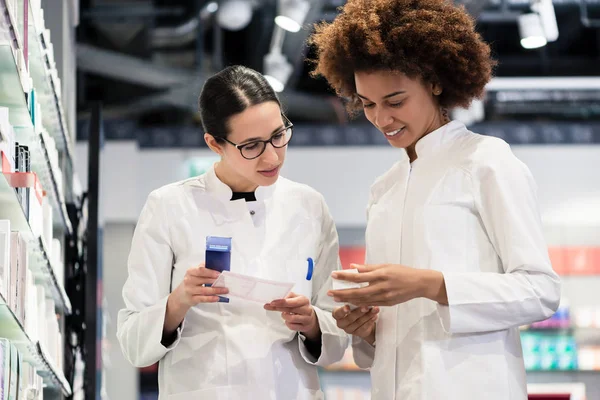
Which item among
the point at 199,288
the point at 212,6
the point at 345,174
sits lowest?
the point at 345,174

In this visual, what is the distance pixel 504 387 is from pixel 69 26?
3689mm

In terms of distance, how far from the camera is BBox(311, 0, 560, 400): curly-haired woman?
2338mm

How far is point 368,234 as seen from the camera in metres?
2.72

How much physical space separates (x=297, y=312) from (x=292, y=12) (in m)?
5.01

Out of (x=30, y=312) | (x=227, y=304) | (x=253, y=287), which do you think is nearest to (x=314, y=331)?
(x=227, y=304)

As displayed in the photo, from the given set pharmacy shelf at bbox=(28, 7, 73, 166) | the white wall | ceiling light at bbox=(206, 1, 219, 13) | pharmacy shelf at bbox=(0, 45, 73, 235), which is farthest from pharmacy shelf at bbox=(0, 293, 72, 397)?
ceiling light at bbox=(206, 1, 219, 13)

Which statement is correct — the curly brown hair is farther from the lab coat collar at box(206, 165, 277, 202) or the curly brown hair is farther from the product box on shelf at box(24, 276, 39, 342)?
the product box on shelf at box(24, 276, 39, 342)

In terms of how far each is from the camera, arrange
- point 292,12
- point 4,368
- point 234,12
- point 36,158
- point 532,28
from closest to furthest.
→ point 4,368 → point 36,158 → point 292,12 → point 532,28 → point 234,12

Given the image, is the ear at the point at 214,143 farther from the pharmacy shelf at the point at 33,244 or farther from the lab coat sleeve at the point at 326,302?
the pharmacy shelf at the point at 33,244

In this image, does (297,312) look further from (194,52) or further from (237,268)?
(194,52)

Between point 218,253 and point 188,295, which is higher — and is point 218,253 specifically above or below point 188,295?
above

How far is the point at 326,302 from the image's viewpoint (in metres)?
2.86

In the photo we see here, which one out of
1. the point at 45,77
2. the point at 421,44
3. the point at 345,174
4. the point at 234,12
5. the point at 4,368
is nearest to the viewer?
the point at 4,368

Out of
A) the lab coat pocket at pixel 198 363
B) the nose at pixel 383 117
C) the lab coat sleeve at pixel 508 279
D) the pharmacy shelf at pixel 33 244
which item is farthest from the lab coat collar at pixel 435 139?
the pharmacy shelf at pixel 33 244
